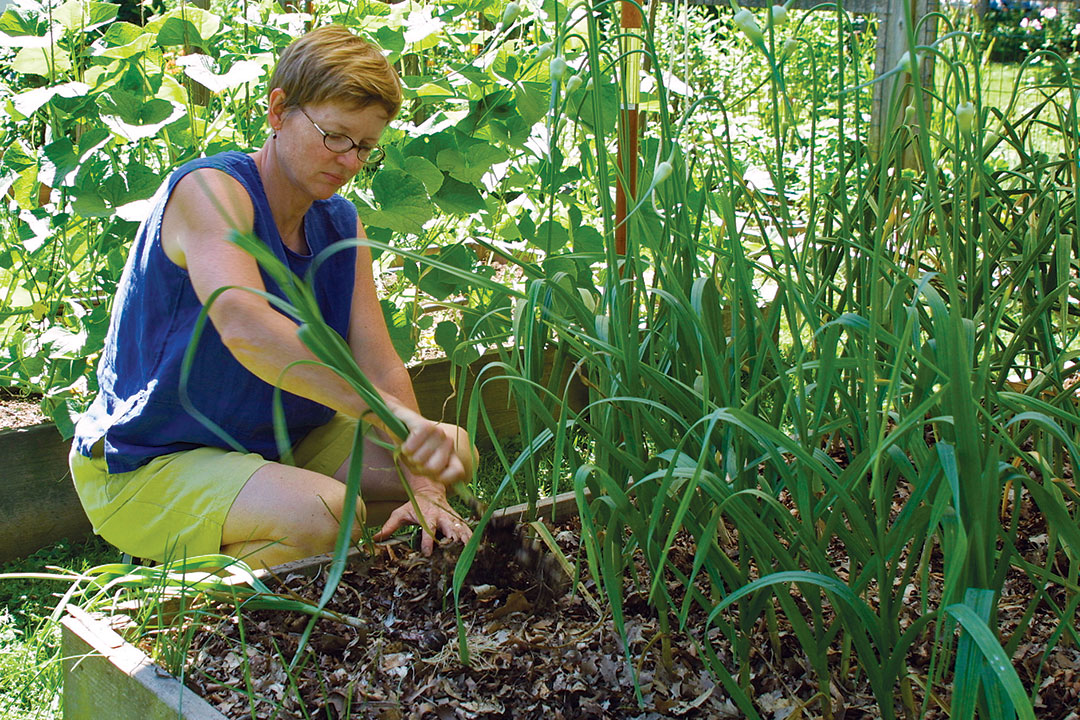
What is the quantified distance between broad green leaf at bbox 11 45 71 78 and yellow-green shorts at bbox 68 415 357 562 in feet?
2.55

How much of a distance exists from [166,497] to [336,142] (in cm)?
63

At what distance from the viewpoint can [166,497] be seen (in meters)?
1.59

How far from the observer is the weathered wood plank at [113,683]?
3.34ft

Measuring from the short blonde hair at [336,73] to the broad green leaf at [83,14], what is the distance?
54cm

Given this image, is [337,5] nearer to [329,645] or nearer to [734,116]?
[329,645]

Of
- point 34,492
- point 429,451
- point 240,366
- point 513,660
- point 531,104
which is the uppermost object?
point 531,104

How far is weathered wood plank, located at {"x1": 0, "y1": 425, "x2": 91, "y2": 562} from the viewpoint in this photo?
2.03m

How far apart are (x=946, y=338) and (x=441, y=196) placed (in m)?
1.38

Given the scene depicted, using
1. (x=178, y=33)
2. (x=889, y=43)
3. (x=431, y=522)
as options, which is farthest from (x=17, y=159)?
(x=889, y=43)

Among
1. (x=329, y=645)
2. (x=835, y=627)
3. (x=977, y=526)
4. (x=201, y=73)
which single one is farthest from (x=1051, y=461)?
(x=201, y=73)

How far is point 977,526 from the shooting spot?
0.73m

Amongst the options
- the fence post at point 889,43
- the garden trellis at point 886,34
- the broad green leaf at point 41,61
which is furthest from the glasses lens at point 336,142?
the fence post at point 889,43

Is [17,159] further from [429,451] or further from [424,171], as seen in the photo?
[429,451]

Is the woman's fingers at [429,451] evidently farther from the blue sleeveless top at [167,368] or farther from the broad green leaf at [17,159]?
the broad green leaf at [17,159]
